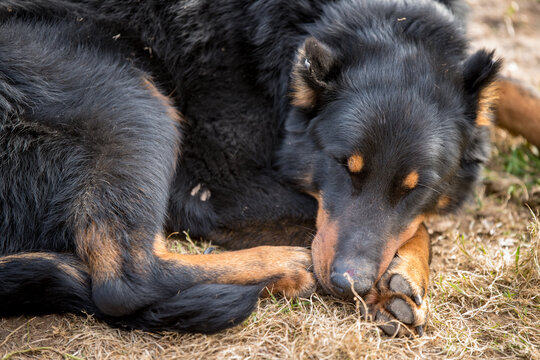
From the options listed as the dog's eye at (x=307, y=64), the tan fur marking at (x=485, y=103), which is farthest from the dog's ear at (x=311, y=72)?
the tan fur marking at (x=485, y=103)

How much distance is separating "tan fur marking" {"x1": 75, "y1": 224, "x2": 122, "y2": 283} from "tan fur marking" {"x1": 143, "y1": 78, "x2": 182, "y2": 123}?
92 cm

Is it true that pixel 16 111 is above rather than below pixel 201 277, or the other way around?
above

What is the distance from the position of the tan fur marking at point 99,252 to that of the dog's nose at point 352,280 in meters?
1.12

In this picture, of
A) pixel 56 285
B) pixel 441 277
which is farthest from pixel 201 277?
pixel 441 277

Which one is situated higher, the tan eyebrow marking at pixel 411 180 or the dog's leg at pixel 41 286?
the tan eyebrow marking at pixel 411 180

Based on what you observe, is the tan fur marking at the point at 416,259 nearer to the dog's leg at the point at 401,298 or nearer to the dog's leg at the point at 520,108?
the dog's leg at the point at 401,298

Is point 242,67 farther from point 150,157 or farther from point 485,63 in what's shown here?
point 485,63

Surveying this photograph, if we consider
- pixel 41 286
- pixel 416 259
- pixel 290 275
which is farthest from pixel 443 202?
pixel 41 286

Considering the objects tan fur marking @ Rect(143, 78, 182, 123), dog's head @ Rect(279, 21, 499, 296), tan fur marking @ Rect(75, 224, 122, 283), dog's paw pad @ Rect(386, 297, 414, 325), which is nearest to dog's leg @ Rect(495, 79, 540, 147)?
dog's head @ Rect(279, 21, 499, 296)

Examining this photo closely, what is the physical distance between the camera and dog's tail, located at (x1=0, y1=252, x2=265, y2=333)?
275cm

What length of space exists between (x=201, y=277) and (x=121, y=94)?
3.99ft

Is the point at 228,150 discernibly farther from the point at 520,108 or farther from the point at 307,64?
the point at 520,108

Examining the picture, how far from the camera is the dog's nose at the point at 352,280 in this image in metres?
2.79

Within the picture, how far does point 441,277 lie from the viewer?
3.38 meters
